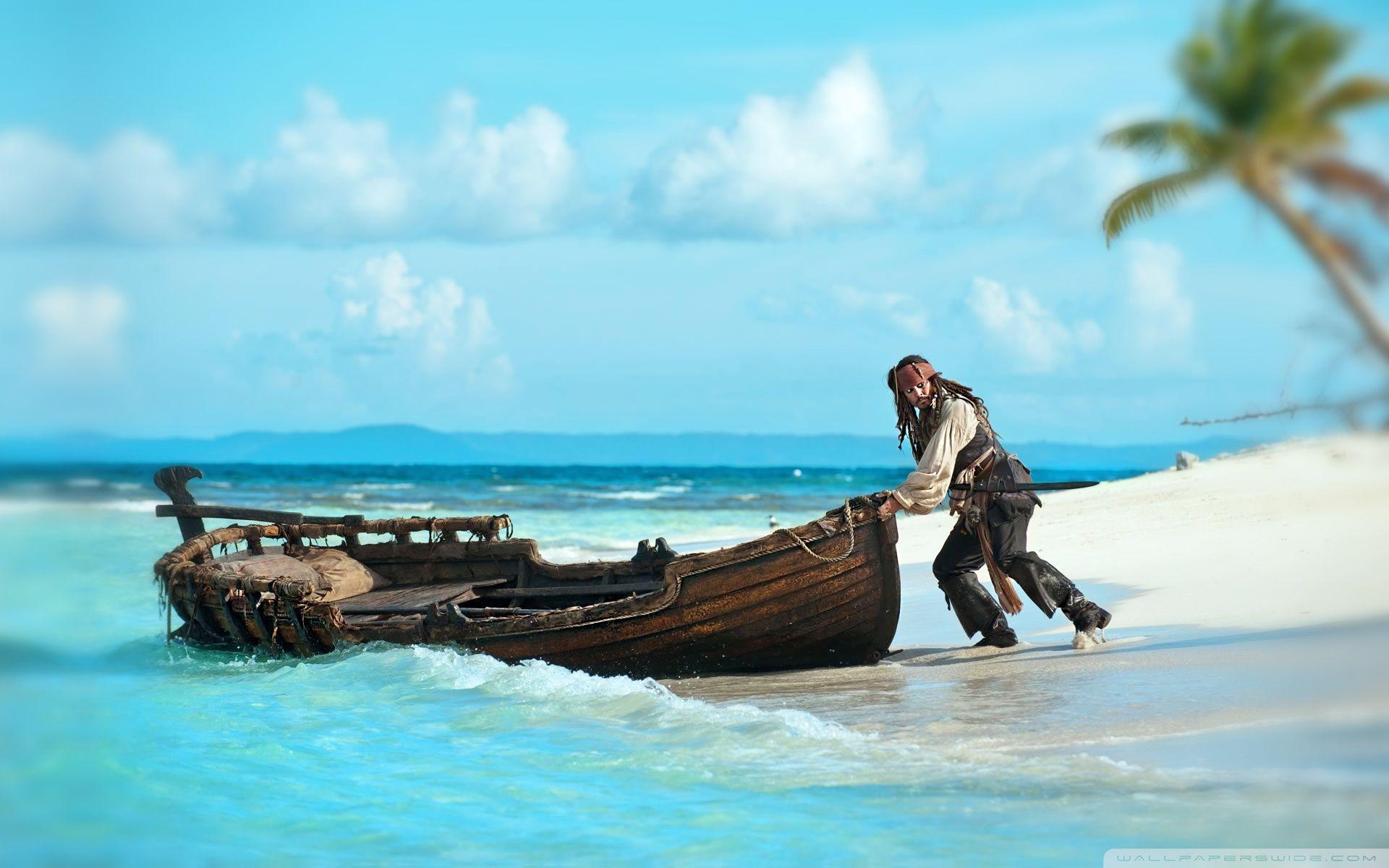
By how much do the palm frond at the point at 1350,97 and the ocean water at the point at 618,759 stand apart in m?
2.02

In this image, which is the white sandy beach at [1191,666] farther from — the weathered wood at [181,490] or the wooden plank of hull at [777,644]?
the weathered wood at [181,490]

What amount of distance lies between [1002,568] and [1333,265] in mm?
4479

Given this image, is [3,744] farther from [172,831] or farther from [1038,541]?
[1038,541]

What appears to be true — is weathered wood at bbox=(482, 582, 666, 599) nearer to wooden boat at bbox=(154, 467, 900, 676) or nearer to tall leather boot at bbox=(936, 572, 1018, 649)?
wooden boat at bbox=(154, 467, 900, 676)

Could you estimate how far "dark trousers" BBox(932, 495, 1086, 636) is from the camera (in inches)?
297

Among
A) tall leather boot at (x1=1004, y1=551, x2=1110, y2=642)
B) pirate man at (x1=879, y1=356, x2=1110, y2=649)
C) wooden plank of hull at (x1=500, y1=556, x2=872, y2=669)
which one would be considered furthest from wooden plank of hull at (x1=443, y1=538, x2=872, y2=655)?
tall leather boot at (x1=1004, y1=551, x2=1110, y2=642)

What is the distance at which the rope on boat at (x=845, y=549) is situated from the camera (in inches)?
295

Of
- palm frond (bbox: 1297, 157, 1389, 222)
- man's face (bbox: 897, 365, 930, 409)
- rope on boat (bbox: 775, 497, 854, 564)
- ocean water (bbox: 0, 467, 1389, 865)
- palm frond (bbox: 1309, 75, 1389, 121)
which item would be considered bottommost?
ocean water (bbox: 0, 467, 1389, 865)

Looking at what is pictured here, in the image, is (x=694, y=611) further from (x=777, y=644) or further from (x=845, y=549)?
(x=845, y=549)

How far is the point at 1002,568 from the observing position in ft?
25.0

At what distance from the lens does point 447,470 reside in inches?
3031

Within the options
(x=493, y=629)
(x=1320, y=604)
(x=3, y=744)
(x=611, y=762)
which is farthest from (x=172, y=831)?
(x=1320, y=604)

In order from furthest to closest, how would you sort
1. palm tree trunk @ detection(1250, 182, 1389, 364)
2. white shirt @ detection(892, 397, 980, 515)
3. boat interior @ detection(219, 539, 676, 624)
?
boat interior @ detection(219, 539, 676, 624) → white shirt @ detection(892, 397, 980, 515) → palm tree trunk @ detection(1250, 182, 1389, 364)

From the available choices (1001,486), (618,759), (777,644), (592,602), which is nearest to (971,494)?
(1001,486)
